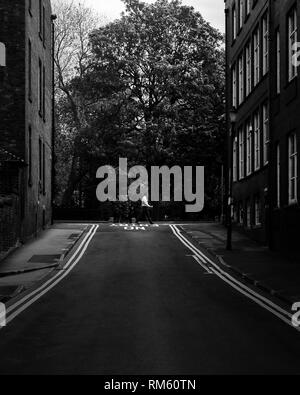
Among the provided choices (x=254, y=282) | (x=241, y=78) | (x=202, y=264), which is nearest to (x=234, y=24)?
(x=241, y=78)

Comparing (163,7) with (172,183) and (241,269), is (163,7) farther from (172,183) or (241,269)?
(241,269)

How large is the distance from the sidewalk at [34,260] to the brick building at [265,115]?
7.73 meters

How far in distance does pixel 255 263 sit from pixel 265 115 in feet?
32.9

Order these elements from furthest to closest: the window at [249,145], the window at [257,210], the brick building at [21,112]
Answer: the window at [249,145] → the window at [257,210] → the brick building at [21,112]

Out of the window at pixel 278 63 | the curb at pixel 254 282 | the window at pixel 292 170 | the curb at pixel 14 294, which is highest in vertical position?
the window at pixel 278 63

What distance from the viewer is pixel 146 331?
38.8 feet

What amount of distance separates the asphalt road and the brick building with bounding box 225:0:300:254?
733 centimetres

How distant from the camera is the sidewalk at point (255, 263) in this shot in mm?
17656

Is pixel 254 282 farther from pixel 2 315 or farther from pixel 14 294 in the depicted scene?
pixel 2 315

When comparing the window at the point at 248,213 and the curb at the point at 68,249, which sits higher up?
the window at the point at 248,213

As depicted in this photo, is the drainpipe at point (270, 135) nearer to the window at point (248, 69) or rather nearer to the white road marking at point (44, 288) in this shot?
the window at point (248, 69)

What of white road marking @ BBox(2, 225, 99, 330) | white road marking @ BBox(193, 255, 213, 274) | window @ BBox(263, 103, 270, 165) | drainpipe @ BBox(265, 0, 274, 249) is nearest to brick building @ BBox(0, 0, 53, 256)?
white road marking @ BBox(2, 225, 99, 330)

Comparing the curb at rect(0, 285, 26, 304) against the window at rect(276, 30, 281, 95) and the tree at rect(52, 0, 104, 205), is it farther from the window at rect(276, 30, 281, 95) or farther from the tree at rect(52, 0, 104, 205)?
the tree at rect(52, 0, 104, 205)

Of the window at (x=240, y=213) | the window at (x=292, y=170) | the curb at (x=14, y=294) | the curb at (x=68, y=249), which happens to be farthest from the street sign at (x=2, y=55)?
the window at (x=240, y=213)
